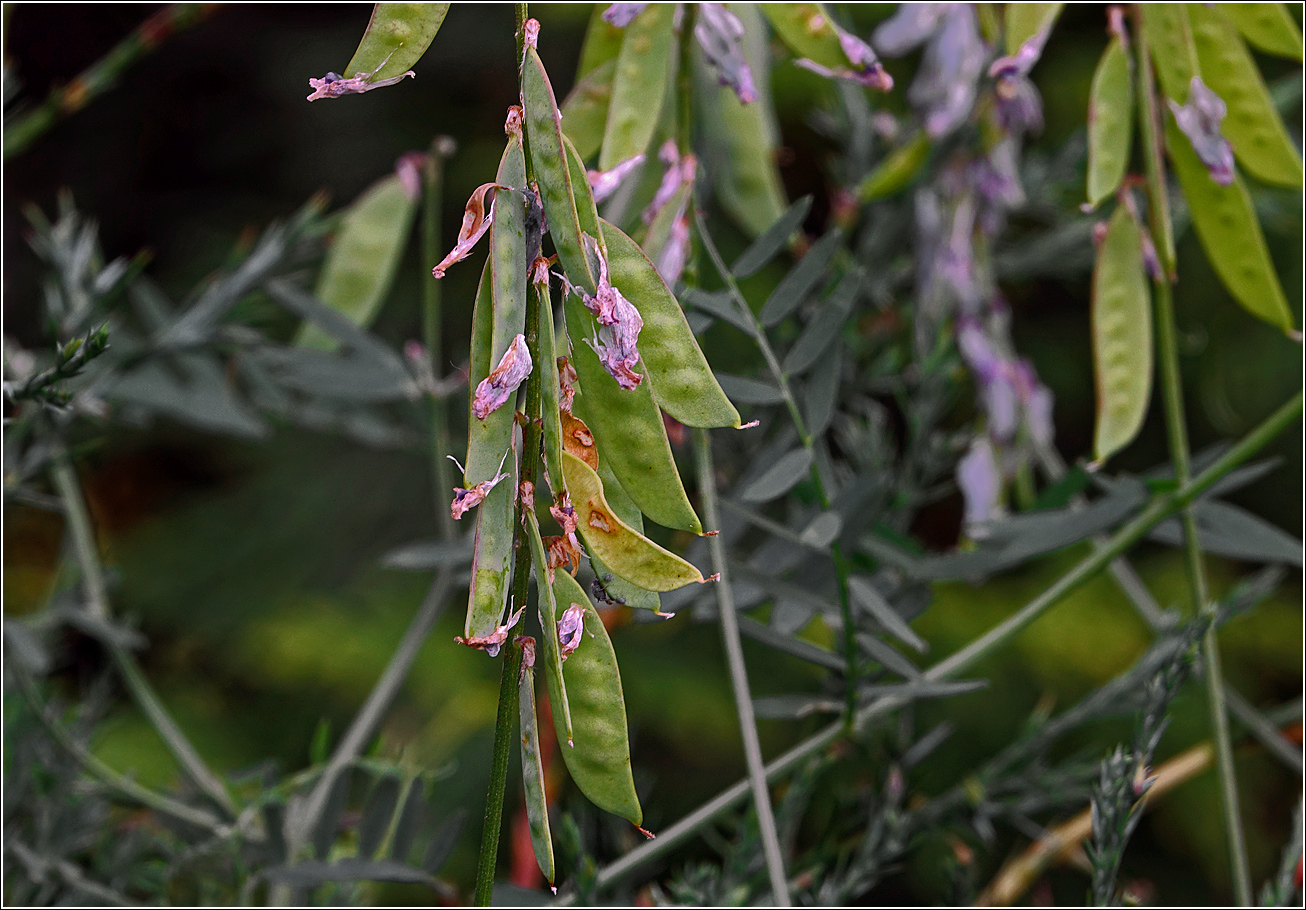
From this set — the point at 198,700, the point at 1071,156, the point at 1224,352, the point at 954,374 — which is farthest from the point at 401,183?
the point at 198,700

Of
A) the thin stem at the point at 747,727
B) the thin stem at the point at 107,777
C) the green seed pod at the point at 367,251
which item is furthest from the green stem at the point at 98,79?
the thin stem at the point at 747,727

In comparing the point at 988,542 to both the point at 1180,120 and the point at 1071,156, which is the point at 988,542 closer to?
the point at 1180,120

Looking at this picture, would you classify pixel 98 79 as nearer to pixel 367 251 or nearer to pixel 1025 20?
pixel 367 251

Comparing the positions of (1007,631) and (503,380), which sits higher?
(503,380)

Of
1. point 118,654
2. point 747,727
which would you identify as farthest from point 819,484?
point 118,654

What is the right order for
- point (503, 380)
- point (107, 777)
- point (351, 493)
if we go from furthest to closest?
1. point (351, 493)
2. point (107, 777)
3. point (503, 380)

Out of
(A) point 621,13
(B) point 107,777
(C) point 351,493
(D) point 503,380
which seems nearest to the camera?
(D) point 503,380
